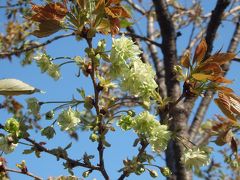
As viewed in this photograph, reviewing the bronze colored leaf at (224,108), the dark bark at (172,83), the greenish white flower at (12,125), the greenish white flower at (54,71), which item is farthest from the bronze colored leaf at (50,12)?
the dark bark at (172,83)

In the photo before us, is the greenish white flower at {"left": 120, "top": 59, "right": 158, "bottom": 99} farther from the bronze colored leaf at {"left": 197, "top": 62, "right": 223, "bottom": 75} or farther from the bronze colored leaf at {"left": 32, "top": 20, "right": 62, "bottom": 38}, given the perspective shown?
the bronze colored leaf at {"left": 32, "top": 20, "right": 62, "bottom": 38}

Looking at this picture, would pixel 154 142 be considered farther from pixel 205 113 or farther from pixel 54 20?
pixel 205 113

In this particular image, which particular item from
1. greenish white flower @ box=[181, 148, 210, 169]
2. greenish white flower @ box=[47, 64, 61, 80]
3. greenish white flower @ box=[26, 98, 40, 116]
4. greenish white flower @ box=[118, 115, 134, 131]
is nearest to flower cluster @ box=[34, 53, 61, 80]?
greenish white flower @ box=[47, 64, 61, 80]

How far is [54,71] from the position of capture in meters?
1.46

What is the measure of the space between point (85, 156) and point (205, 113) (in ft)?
5.50

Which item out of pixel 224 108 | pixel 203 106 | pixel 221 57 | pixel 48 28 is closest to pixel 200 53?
pixel 221 57

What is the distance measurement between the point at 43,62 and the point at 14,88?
0.29 metres

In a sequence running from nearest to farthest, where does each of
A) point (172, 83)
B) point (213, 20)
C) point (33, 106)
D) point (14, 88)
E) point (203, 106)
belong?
point (14, 88) < point (33, 106) < point (172, 83) < point (213, 20) < point (203, 106)

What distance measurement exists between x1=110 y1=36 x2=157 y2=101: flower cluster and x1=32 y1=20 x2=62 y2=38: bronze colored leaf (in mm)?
198

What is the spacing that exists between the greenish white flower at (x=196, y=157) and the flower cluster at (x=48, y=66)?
1.82ft

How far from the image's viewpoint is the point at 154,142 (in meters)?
1.30

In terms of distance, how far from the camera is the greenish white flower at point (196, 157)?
137cm

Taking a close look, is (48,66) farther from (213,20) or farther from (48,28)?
(213,20)

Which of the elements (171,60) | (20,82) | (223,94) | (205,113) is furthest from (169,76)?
(20,82)
